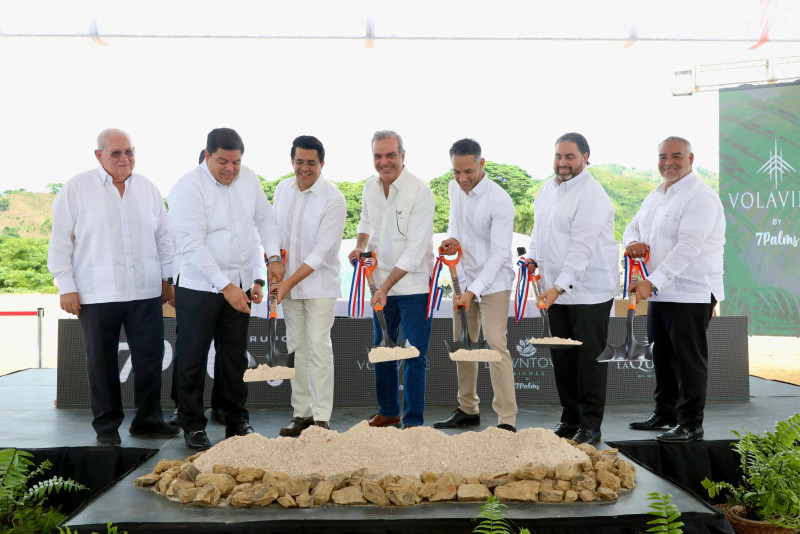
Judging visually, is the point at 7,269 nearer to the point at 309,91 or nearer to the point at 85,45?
the point at 309,91

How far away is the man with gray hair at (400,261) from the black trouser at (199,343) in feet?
2.50

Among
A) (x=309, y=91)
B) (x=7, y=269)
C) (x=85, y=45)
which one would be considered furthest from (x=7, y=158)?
(x=85, y=45)

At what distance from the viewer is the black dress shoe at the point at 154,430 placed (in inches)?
145

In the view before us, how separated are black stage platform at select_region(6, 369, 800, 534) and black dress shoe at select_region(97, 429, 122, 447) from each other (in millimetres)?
52

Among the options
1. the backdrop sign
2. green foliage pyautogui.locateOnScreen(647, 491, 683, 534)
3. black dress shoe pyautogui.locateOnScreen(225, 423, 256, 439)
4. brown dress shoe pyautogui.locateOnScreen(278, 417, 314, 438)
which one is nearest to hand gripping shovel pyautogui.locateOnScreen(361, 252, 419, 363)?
brown dress shoe pyautogui.locateOnScreen(278, 417, 314, 438)

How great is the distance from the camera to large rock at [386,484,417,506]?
8.19 ft

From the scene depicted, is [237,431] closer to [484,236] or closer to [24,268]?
[484,236]

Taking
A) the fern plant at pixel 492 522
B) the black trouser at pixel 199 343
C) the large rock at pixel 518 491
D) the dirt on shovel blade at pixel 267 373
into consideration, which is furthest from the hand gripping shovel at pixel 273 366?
the fern plant at pixel 492 522

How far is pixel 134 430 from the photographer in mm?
3707

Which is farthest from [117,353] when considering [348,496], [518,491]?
[518,491]

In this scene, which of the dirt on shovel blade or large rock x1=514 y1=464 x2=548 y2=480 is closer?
large rock x1=514 y1=464 x2=548 y2=480

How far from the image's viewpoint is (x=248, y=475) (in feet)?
8.73

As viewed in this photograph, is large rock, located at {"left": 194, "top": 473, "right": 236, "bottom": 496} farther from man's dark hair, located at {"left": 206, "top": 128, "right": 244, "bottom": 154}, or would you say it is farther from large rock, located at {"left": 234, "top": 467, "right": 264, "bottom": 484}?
man's dark hair, located at {"left": 206, "top": 128, "right": 244, "bottom": 154}

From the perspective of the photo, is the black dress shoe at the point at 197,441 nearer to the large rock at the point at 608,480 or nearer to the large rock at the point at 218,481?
the large rock at the point at 218,481
